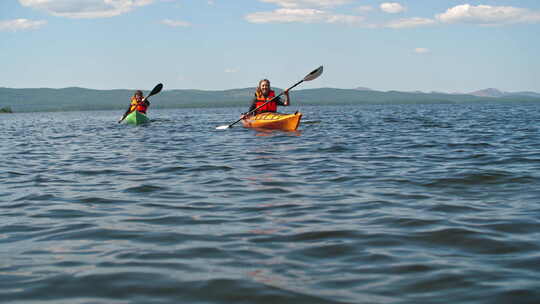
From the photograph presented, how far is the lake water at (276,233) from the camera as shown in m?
3.20

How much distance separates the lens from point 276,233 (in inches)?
176

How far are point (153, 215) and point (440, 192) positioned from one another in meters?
3.32

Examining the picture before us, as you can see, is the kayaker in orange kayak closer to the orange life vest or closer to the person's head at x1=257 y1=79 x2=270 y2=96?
the person's head at x1=257 y1=79 x2=270 y2=96

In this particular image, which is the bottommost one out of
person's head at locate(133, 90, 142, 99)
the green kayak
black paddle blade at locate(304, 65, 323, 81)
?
the green kayak

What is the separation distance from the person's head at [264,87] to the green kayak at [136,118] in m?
8.59

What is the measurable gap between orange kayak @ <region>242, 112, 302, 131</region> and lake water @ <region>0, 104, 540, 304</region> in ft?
25.5

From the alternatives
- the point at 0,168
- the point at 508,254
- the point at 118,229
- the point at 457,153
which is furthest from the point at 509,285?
the point at 0,168

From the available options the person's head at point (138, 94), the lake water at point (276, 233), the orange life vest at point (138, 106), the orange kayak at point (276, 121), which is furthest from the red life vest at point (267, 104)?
the lake water at point (276, 233)

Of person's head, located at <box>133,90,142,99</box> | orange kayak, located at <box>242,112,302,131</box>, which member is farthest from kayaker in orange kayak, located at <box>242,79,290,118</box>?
person's head, located at <box>133,90,142,99</box>

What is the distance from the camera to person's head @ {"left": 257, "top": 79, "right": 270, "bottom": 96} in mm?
18062

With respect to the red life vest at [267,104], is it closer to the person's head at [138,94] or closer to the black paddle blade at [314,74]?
the black paddle blade at [314,74]

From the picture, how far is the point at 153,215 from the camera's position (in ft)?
17.5

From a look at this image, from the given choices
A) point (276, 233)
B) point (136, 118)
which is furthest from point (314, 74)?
point (276, 233)

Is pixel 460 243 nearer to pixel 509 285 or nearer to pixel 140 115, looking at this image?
pixel 509 285
